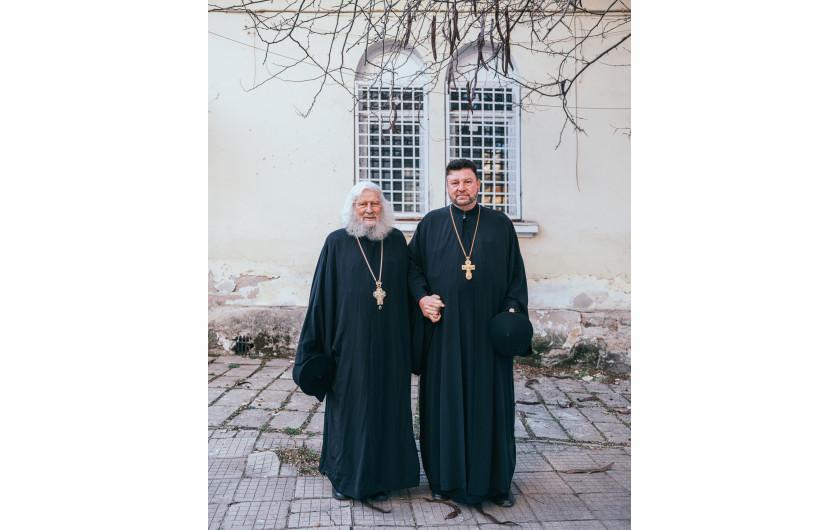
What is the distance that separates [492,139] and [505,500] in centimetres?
453

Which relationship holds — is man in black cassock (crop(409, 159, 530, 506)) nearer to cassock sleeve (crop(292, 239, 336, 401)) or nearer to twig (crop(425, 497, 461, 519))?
twig (crop(425, 497, 461, 519))

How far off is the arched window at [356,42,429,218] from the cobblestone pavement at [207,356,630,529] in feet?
7.81

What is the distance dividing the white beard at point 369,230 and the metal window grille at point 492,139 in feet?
11.2

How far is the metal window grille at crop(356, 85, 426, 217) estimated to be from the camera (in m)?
6.58

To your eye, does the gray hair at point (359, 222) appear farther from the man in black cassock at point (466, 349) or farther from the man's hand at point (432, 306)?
the man's hand at point (432, 306)

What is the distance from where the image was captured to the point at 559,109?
→ 6.41 metres

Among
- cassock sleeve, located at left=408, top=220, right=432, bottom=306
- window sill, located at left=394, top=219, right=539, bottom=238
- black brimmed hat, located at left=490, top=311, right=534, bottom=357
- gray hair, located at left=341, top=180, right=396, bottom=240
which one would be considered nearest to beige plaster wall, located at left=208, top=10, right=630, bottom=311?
window sill, located at left=394, top=219, right=539, bottom=238

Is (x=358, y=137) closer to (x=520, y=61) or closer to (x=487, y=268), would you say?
(x=520, y=61)

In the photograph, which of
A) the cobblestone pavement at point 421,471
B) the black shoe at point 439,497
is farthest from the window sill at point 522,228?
the black shoe at point 439,497

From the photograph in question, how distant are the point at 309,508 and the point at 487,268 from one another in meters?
1.72

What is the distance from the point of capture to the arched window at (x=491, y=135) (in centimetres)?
659

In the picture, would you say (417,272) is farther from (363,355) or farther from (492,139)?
(492,139)

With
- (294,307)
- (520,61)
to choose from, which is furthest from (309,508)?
(520,61)

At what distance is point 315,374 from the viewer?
318 centimetres
